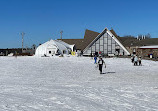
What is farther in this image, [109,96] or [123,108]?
[109,96]

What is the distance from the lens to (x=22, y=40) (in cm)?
6328

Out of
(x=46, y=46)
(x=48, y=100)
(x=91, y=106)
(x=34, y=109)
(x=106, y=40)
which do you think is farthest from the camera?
(x=46, y=46)

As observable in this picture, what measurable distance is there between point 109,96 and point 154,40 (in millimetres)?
51265

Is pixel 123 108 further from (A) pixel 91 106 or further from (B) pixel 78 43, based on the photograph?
(B) pixel 78 43

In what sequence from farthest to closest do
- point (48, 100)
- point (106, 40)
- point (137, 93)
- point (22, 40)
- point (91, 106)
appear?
point (22, 40) → point (106, 40) → point (137, 93) → point (48, 100) → point (91, 106)

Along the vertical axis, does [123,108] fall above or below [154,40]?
below

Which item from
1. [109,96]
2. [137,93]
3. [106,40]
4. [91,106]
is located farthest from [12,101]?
[106,40]

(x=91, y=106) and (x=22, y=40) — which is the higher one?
(x=22, y=40)

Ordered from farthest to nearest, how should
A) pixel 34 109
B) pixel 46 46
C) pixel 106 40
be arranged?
pixel 46 46, pixel 106 40, pixel 34 109

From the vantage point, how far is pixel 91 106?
20.6ft

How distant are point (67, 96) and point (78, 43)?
196 feet

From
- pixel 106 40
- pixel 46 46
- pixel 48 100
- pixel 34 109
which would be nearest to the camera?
pixel 34 109

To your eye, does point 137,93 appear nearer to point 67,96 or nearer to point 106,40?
point 67,96

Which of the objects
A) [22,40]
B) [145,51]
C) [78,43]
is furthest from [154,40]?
[22,40]
